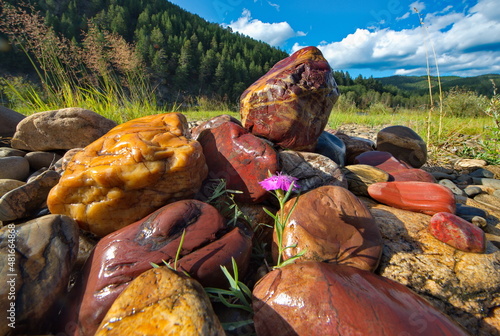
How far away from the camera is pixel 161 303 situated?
906 mm

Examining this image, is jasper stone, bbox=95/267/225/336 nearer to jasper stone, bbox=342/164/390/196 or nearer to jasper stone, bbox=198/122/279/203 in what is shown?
jasper stone, bbox=198/122/279/203

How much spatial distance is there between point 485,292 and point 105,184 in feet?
7.00

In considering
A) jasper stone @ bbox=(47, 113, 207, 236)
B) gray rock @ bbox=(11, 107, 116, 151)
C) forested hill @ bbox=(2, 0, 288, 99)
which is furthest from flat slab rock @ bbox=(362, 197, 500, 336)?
forested hill @ bbox=(2, 0, 288, 99)

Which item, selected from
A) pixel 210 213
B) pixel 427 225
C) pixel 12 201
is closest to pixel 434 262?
pixel 427 225

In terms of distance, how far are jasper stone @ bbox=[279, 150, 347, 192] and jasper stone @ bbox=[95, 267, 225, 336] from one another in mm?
1187

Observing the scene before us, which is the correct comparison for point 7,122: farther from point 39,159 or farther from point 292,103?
point 292,103

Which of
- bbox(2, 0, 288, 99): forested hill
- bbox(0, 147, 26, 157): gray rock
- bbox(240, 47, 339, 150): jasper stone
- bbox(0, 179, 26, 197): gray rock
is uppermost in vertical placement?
bbox(2, 0, 288, 99): forested hill

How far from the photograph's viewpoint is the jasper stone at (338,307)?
919mm

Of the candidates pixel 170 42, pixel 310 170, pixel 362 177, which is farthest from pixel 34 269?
pixel 170 42

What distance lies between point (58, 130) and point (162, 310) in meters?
2.64

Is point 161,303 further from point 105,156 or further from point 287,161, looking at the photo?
point 287,161

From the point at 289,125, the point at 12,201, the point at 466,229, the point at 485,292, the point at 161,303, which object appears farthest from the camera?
the point at 289,125

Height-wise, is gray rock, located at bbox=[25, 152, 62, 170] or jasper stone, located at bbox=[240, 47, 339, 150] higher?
jasper stone, located at bbox=[240, 47, 339, 150]

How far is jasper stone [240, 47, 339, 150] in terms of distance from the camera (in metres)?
2.10
